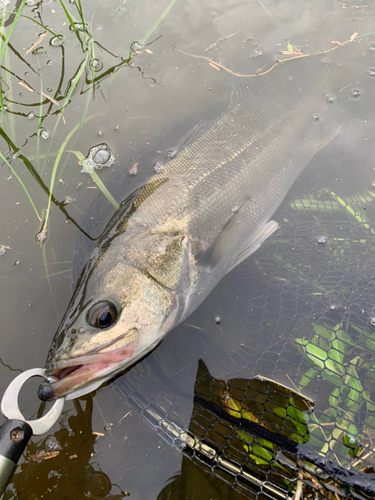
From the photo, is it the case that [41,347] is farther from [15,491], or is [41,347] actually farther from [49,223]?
[49,223]

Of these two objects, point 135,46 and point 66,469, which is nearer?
point 66,469

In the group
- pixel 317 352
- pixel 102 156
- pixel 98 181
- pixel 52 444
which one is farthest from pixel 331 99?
pixel 52 444

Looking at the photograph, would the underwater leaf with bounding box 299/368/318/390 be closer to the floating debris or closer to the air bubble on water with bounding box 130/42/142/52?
the floating debris

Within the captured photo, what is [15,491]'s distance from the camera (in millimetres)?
2221

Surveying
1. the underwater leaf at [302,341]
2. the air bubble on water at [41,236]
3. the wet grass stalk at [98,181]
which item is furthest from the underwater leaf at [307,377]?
the air bubble on water at [41,236]

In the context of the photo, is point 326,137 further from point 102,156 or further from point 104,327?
point 104,327

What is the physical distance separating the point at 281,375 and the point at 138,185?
2.08m

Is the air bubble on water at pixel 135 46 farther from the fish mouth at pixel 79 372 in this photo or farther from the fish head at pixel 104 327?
the fish mouth at pixel 79 372

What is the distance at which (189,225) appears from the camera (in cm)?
268

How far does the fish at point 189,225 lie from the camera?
206 centimetres

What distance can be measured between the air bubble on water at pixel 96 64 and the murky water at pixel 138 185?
0.05 feet

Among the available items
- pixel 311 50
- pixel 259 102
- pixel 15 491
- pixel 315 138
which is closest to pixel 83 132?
pixel 259 102

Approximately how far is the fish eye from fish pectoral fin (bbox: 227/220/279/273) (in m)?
1.21

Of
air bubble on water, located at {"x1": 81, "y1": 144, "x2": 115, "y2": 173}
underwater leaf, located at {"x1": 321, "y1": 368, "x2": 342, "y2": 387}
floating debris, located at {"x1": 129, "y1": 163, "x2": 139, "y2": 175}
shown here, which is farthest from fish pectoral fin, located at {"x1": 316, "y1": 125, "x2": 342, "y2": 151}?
underwater leaf, located at {"x1": 321, "y1": 368, "x2": 342, "y2": 387}
